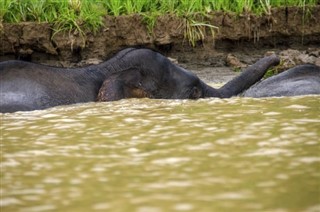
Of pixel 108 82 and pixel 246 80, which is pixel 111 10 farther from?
pixel 108 82

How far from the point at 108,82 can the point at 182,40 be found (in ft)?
12.0

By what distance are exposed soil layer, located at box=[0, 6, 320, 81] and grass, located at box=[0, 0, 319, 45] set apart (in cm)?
9

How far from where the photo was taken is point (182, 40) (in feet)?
34.9

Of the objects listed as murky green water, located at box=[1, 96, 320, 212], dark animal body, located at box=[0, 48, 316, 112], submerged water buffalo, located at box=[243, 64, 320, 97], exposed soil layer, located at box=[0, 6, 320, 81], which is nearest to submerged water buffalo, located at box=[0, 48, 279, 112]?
dark animal body, located at box=[0, 48, 316, 112]

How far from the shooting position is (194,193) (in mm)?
2637

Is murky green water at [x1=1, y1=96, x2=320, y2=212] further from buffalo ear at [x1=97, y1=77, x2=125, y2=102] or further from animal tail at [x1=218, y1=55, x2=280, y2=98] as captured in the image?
animal tail at [x1=218, y1=55, x2=280, y2=98]

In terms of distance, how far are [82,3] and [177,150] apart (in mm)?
6899

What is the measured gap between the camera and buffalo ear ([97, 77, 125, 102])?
6.83 metres

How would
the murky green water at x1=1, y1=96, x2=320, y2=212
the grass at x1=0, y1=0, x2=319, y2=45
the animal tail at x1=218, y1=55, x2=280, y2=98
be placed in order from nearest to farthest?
1. the murky green water at x1=1, y1=96, x2=320, y2=212
2. the animal tail at x1=218, y1=55, x2=280, y2=98
3. the grass at x1=0, y1=0, x2=319, y2=45

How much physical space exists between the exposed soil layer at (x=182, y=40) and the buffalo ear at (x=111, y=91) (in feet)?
9.18

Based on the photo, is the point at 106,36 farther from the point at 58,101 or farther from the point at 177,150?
the point at 177,150

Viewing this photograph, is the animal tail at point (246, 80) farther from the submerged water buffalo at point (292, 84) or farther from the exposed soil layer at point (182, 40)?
the exposed soil layer at point (182, 40)

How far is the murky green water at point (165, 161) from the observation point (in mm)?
2551

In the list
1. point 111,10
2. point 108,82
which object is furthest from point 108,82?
point 111,10
